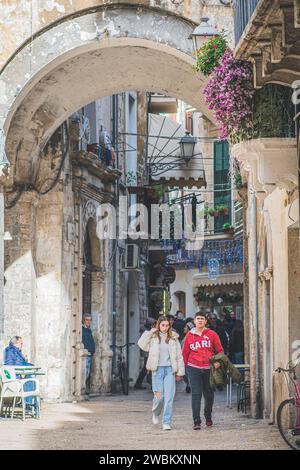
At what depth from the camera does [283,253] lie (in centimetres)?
1523

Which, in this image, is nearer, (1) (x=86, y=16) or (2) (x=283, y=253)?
(2) (x=283, y=253)

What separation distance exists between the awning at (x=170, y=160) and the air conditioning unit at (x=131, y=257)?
2.30 m

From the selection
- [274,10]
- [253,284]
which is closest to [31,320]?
[253,284]

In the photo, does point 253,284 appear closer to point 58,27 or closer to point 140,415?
point 140,415

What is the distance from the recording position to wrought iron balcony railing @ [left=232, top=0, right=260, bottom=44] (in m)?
11.5

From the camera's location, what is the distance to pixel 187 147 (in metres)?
29.2

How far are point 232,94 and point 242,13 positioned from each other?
106 centimetres

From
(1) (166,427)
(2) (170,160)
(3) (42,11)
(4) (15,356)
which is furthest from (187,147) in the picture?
(1) (166,427)

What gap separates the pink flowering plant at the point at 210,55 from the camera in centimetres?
1440

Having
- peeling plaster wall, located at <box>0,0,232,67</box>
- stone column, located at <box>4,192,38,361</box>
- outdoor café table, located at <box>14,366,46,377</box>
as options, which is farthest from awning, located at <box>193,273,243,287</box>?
peeling plaster wall, located at <box>0,0,232,67</box>

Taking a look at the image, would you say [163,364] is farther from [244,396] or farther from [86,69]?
[86,69]

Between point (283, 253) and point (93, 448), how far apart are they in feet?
12.9

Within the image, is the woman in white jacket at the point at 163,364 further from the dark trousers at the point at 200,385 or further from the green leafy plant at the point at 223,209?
the green leafy plant at the point at 223,209

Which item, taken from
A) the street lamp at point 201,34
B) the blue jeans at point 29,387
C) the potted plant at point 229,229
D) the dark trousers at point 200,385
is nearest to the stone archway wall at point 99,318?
the blue jeans at point 29,387
